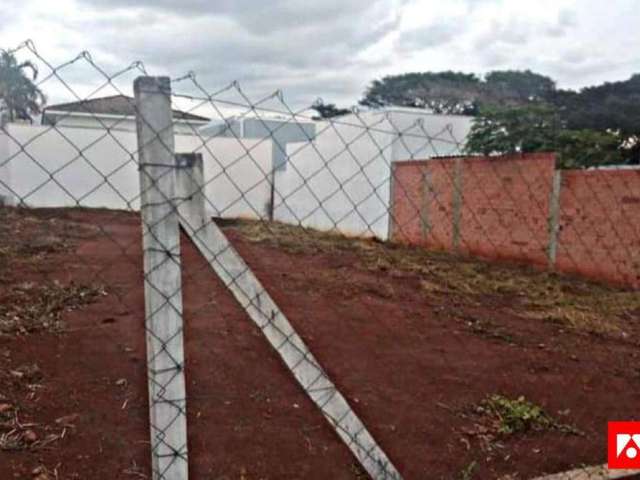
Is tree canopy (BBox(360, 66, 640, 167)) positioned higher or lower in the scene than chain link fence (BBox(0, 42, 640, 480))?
higher

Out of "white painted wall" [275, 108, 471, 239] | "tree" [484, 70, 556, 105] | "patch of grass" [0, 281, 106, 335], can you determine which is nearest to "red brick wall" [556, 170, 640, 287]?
"white painted wall" [275, 108, 471, 239]

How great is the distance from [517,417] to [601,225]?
5.44 metres

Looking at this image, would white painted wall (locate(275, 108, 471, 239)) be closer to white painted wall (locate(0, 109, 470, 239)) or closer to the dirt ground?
white painted wall (locate(0, 109, 470, 239))

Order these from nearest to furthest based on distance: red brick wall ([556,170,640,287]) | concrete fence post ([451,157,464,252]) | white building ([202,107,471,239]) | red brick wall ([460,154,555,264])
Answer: red brick wall ([556,170,640,287]) < red brick wall ([460,154,555,264]) < concrete fence post ([451,157,464,252]) < white building ([202,107,471,239])

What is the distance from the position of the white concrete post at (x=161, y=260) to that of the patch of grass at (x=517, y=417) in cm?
175

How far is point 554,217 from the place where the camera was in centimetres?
782

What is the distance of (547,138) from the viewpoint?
10.7 m

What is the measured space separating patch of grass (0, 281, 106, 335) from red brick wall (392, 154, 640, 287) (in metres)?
4.32

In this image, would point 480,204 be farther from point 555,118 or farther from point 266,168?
point 266,168

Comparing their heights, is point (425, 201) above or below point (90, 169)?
below

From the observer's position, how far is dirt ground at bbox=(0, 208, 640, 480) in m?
2.17

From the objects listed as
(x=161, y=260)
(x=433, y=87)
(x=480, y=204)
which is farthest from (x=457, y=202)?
(x=433, y=87)

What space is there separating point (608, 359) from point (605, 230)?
385 cm

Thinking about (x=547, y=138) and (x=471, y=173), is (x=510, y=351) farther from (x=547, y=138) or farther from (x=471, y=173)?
(x=547, y=138)
